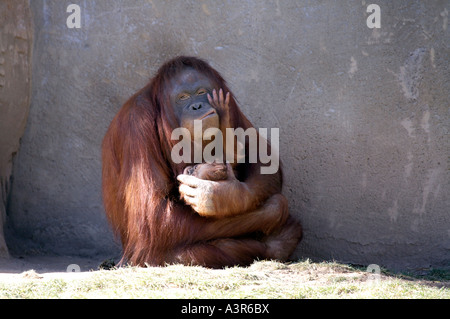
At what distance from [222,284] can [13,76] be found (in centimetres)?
216

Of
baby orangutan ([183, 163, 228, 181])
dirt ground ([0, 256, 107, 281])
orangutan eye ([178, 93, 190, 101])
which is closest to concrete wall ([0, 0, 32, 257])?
dirt ground ([0, 256, 107, 281])

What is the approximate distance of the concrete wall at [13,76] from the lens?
423cm

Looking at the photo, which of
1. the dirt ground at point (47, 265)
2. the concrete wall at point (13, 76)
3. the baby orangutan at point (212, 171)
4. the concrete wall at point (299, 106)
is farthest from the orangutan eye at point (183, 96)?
the concrete wall at point (13, 76)

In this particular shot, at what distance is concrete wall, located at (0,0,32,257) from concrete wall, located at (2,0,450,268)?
23 cm

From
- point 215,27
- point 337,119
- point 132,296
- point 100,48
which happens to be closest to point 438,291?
point 132,296

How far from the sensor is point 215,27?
15.0ft

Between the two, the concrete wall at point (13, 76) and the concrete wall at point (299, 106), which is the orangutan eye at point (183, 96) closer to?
the concrete wall at point (299, 106)

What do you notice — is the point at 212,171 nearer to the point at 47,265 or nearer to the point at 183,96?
the point at 183,96

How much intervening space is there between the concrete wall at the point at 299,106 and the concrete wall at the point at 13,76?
0.23 meters

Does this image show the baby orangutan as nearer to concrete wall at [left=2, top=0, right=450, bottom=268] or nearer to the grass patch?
the grass patch

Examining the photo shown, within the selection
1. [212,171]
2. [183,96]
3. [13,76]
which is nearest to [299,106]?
[183,96]

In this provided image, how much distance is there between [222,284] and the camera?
289cm

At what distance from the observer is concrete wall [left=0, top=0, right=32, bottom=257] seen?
4.23 meters

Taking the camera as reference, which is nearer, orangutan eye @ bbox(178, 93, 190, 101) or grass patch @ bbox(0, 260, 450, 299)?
grass patch @ bbox(0, 260, 450, 299)
